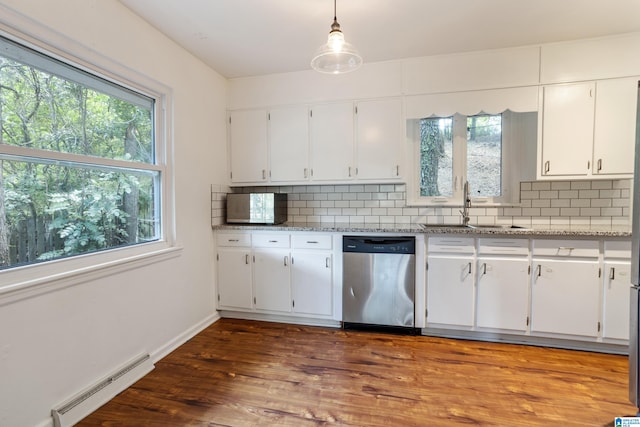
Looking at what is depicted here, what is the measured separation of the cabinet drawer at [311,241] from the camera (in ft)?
9.40

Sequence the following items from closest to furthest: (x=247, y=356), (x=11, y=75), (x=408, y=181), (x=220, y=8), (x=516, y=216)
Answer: (x=11, y=75), (x=220, y=8), (x=247, y=356), (x=516, y=216), (x=408, y=181)

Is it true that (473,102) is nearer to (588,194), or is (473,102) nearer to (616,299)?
(588,194)

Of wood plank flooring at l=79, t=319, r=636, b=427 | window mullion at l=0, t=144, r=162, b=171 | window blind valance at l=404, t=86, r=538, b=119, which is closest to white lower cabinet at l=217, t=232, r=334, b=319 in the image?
wood plank flooring at l=79, t=319, r=636, b=427

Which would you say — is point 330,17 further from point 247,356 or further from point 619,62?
point 247,356

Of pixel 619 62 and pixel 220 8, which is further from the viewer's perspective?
pixel 619 62

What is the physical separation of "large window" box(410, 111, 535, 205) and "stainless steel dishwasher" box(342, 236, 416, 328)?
2.47ft

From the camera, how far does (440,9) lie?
82.1 inches

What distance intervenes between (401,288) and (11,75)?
2.83 m

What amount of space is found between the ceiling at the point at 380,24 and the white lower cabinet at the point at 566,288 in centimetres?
162

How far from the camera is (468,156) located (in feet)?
10.1

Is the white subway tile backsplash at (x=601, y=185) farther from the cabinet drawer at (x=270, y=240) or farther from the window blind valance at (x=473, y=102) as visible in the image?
the cabinet drawer at (x=270, y=240)

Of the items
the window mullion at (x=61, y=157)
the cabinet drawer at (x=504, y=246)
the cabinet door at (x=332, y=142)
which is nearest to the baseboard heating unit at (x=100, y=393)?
the window mullion at (x=61, y=157)

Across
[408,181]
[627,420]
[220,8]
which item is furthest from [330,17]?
[627,420]

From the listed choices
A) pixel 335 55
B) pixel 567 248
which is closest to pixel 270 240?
pixel 335 55
